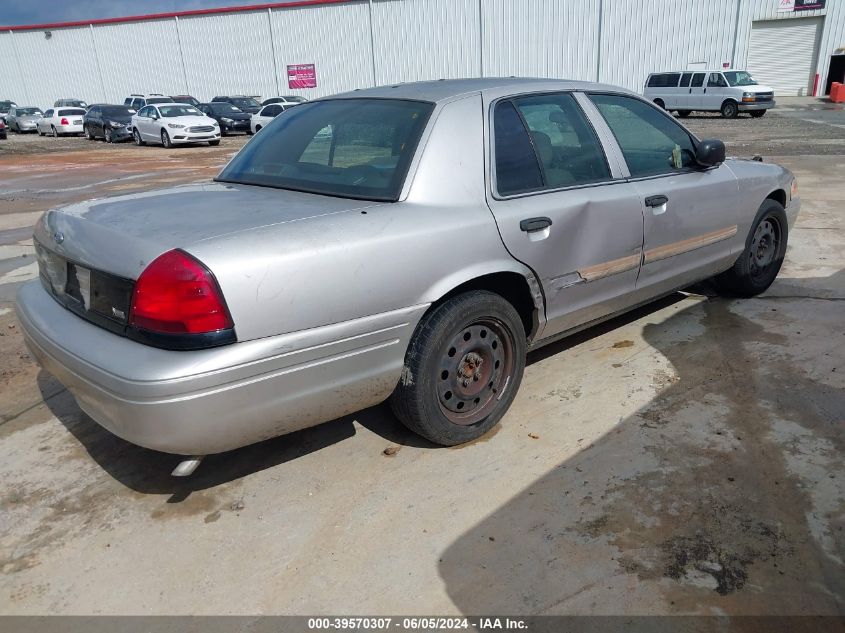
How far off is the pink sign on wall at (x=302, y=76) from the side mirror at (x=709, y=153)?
136ft

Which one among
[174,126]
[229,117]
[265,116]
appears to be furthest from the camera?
[229,117]

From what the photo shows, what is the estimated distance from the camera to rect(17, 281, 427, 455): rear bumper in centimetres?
234

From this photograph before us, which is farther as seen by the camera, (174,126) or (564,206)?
(174,126)

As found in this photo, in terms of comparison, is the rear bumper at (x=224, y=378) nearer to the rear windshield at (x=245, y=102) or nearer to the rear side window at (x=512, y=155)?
the rear side window at (x=512, y=155)

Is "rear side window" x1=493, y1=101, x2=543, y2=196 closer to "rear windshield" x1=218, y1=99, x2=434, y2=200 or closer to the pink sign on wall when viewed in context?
"rear windshield" x1=218, y1=99, x2=434, y2=200

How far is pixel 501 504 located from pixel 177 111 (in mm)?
24183

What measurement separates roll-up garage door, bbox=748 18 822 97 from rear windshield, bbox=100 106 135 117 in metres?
31.8

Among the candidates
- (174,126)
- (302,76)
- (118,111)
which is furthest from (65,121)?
(302,76)

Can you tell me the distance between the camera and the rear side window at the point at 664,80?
95.5 feet

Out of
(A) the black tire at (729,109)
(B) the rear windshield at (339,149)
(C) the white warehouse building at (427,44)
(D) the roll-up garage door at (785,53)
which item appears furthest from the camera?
(D) the roll-up garage door at (785,53)

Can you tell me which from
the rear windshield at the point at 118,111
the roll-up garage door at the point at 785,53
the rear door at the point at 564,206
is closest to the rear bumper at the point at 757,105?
the roll-up garage door at the point at 785,53

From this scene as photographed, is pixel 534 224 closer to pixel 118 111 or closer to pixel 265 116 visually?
pixel 265 116

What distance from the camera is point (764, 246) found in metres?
5.08

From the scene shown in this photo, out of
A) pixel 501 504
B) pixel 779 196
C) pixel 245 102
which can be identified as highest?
pixel 779 196
